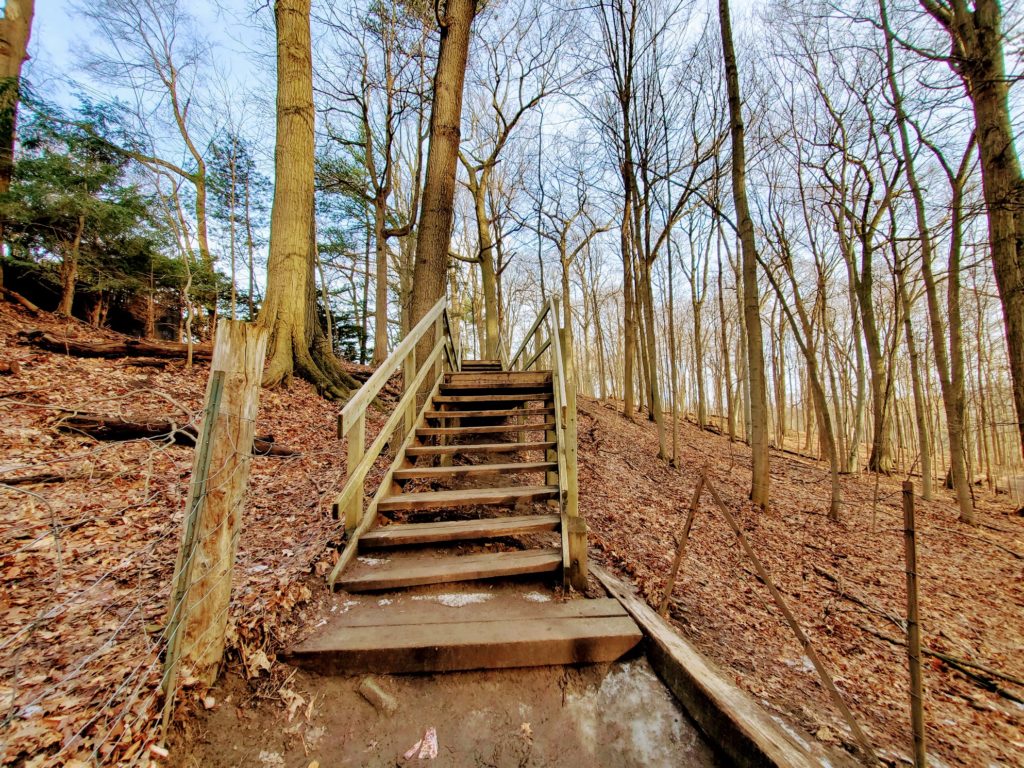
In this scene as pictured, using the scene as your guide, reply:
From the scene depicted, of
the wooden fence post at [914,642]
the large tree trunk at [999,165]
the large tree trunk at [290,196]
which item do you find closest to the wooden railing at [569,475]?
the wooden fence post at [914,642]

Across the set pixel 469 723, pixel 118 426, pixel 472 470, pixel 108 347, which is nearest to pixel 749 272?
pixel 472 470

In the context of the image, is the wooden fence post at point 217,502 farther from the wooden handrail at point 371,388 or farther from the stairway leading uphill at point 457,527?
the stairway leading uphill at point 457,527

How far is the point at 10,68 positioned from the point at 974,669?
16150 mm

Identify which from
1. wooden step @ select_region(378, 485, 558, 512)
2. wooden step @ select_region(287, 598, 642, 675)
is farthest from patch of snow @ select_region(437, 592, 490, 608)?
wooden step @ select_region(378, 485, 558, 512)

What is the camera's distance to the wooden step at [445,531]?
2.82 meters

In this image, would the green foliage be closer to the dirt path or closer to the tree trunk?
the tree trunk

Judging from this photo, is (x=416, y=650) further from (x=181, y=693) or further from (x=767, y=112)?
(x=767, y=112)

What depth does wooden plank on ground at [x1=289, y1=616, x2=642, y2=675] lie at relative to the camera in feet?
6.44

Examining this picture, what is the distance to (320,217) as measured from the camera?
14281mm

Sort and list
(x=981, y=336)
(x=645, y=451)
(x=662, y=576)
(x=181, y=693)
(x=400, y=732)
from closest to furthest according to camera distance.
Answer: (x=181, y=693), (x=400, y=732), (x=662, y=576), (x=645, y=451), (x=981, y=336)

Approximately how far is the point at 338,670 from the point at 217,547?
Result: 87 centimetres

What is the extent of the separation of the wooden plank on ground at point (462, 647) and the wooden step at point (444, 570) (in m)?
0.39

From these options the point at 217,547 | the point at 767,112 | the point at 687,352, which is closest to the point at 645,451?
the point at 217,547

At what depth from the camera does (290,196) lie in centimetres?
580
